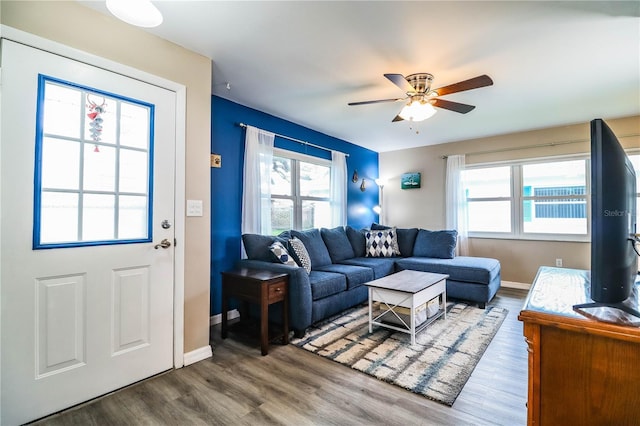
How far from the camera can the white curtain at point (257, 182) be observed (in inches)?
132

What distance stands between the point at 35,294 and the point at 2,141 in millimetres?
814

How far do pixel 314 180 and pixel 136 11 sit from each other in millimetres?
3231

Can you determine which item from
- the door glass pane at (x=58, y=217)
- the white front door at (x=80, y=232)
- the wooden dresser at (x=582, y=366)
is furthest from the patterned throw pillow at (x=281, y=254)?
the wooden dresser at (x=582, y=366)

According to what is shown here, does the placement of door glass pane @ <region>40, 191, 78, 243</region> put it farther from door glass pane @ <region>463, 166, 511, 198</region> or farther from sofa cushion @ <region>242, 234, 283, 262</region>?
door glass pane @ <region>463, 166, 511, 198</region>

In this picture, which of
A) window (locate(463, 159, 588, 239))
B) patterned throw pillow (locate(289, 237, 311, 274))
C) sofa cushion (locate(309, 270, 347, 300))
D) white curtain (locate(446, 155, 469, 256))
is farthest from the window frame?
patterned throw pillow (locate(289, 237, 311, 274))

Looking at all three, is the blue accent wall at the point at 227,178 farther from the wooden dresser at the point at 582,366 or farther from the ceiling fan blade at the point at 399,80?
the wooden dresser at the point at 582,366

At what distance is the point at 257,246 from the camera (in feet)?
10.2

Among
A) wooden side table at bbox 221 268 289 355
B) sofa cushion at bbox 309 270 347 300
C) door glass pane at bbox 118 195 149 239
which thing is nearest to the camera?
door glass pane at bbox 118 195 149 239

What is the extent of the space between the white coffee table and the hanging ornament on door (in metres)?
2.32

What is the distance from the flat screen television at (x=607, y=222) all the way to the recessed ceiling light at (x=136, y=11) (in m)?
1.95

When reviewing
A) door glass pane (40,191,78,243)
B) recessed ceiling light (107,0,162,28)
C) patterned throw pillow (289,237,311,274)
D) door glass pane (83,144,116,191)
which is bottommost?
patterned throw pillow (289,237,311,274)

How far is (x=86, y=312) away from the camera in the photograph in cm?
173

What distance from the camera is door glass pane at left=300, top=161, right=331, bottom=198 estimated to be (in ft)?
14.2

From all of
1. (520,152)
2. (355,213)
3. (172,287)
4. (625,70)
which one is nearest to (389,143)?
(355,213)
